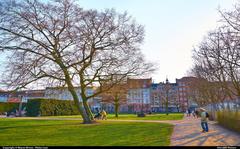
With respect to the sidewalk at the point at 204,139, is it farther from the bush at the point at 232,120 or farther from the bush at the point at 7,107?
the bush at the point at 7,107

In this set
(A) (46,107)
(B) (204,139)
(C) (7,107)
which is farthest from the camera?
(C) (7,107)

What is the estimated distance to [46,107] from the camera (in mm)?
53219

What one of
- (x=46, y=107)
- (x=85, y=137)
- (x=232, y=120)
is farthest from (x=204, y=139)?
(x=46, y=107)

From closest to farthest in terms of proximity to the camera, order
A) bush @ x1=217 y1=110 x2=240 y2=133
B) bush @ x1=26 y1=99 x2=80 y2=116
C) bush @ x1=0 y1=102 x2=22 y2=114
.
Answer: bush @ x1=217 y1=110 x2=240 y2=133, bush @ x1=26 y1=99 x2=80 y2=116, bush @ x1=0 y1=102 x2=22 y2=114

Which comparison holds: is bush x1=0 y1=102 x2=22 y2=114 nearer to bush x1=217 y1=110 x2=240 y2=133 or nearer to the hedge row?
the hedge row

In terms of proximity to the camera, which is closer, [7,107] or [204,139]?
[204,139]

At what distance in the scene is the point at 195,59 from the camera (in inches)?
1259

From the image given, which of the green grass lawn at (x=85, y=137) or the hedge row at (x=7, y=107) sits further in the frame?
the hedge row at (x=7, y=107)

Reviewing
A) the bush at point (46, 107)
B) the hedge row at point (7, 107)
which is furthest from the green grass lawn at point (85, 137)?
the hedge row at point (7, 107)

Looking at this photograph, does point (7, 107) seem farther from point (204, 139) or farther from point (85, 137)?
point (204, 139)

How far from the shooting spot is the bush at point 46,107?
2025 inches

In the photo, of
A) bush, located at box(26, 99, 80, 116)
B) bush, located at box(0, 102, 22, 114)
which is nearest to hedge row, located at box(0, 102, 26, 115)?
bush, located at box(0, 102, 22, 114)

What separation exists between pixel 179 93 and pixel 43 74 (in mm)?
113253

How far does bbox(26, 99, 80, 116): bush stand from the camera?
5144 cm
